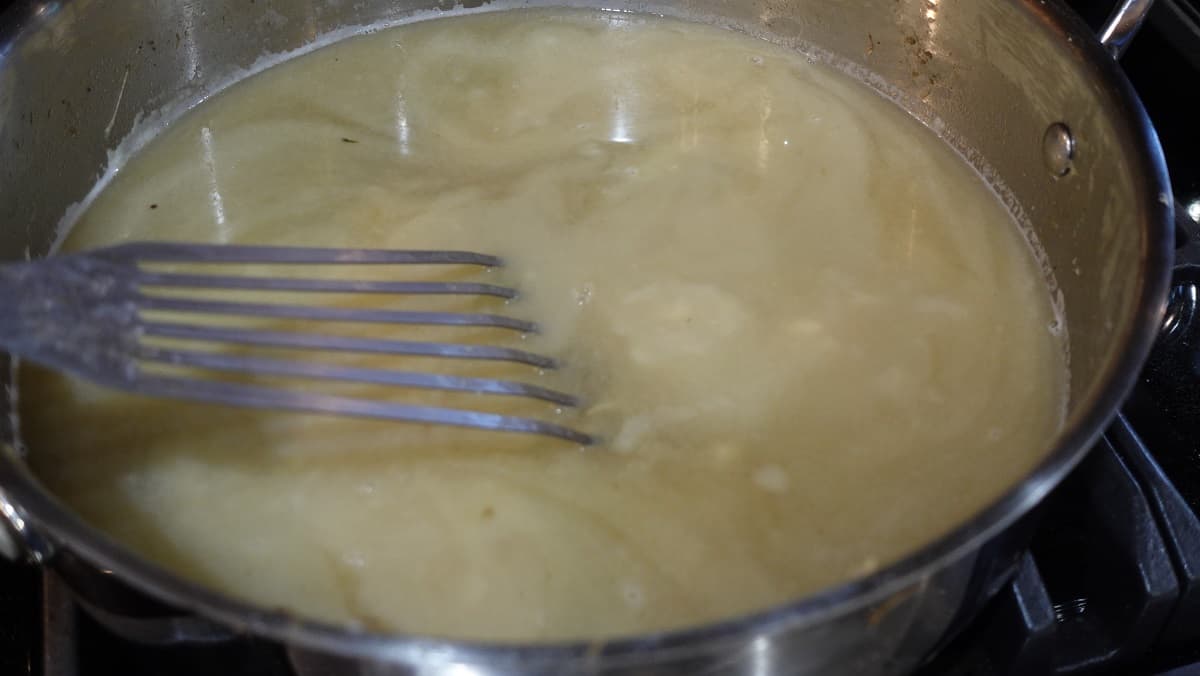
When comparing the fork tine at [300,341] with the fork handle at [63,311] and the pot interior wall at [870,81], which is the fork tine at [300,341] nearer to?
the fork handle at [63,311]


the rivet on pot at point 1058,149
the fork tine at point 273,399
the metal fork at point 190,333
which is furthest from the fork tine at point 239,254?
the rivet on pot at point 1058,149

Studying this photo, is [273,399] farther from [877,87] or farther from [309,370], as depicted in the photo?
[877,87]

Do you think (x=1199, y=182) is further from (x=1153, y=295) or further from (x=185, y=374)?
(x=185, y=374)

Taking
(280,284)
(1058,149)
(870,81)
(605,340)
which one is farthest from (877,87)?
(280,284)

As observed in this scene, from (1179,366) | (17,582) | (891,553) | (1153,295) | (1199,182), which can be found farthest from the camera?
(1199,182)

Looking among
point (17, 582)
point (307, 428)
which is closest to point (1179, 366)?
point (307, 428)

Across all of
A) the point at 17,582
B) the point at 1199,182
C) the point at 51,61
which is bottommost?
the point at 17,582
